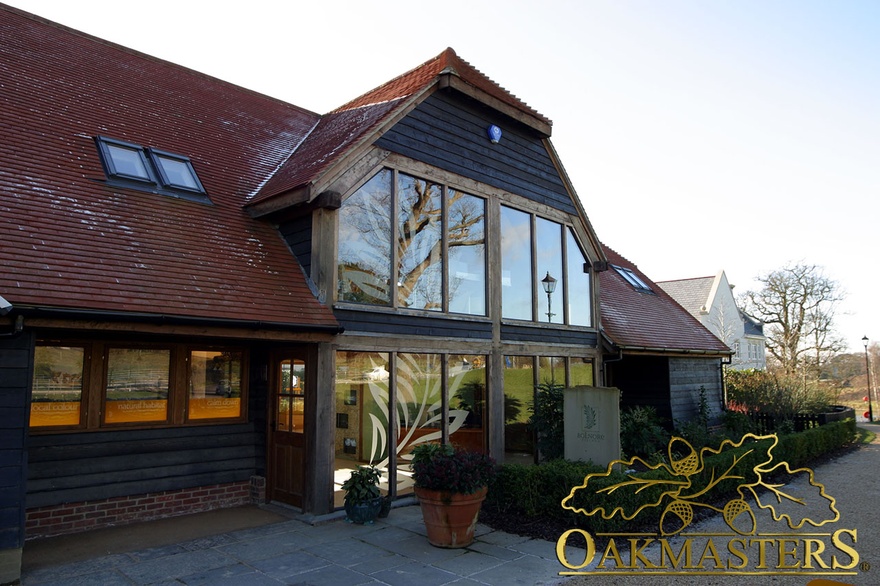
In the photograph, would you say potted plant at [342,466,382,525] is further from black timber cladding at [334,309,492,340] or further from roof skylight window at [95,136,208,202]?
roof skylight window at [95,136,208,202]

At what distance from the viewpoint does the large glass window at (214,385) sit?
8844 millimetres

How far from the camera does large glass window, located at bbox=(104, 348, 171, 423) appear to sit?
8.10 meters

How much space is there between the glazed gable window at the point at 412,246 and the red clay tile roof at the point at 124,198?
939 millimetres

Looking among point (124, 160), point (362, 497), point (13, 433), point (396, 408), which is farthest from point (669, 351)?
point (13, 433)

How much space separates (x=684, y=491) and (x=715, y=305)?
37532 mm

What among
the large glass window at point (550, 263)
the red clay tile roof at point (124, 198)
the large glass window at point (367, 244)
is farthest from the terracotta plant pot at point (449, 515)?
the large glass window at point (550, 263)

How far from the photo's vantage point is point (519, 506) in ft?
28.2

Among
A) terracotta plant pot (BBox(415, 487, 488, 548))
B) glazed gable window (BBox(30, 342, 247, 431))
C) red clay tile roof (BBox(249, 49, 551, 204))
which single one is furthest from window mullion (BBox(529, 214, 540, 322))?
glazed gable window (BBox(30, 342, 247, 431))

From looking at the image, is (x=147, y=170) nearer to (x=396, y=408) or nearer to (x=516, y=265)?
(x=396, y=408)

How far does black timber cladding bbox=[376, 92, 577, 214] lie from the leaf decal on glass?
19.0 feet

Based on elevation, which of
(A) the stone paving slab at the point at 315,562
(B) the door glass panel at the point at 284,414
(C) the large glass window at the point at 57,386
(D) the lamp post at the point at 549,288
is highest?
(D) the lamp post at the point at 549,288

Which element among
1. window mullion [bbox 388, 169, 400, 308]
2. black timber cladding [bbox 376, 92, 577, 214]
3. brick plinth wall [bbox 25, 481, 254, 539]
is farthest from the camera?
black timber cladding [bbox 376, 92, 577, 214]

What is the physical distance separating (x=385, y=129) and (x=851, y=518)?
9231 mm

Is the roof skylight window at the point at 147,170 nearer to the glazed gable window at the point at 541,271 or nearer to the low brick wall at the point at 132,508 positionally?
the low brick wall at the point at 132,508
